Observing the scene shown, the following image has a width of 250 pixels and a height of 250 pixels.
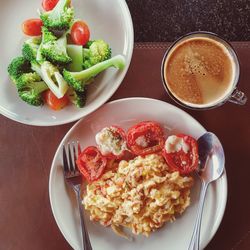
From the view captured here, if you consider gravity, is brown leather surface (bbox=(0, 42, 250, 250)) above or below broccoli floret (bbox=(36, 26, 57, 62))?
below

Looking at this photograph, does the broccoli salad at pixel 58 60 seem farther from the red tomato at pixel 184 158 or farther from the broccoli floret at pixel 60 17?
the red tomato at pixel 184 158

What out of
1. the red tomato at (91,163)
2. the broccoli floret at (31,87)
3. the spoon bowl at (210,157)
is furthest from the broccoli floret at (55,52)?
the spoon bowl at (210,157)

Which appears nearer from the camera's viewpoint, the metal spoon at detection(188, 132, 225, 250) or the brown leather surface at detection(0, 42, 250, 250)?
the metal spoon at detection(188, 132, 225, 250)

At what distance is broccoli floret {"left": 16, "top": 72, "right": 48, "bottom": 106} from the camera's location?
2010 mm

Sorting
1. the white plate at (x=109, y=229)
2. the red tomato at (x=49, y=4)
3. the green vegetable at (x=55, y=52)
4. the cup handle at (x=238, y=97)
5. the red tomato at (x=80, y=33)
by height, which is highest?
the red tomato at (x=49, y=4)

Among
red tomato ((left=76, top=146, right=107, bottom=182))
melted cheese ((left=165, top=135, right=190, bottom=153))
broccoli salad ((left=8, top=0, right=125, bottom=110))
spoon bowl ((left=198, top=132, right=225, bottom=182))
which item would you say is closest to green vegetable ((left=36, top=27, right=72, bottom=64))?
broccoli salad ((left=8, top=0, right=125, bottom=110))

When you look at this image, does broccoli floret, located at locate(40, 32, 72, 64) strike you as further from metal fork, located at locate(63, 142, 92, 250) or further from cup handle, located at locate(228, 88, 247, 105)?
cup handle, located at locate(228, 88, 247, 105)

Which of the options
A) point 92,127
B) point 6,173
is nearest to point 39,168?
point 6,173

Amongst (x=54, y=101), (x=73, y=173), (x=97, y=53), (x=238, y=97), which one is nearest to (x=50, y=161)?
(x=73, y=173)

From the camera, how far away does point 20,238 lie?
2207 millimetres

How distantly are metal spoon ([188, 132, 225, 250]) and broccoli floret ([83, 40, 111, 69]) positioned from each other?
0.50 metres

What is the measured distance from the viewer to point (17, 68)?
6.68 ft

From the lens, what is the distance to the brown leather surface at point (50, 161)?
213cm

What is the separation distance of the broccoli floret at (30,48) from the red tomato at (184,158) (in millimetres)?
642
